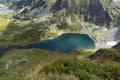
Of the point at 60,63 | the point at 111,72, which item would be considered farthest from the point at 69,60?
the point at 111,72

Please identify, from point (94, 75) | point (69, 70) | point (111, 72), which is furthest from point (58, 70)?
point (111, 72)

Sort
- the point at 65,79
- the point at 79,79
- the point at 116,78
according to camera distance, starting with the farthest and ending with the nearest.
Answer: the point at 116,78 → the point at 79,79 → the point at 65,79

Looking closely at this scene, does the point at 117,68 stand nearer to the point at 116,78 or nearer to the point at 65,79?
the point at 116,78

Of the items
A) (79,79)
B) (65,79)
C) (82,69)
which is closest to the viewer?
(65,79)

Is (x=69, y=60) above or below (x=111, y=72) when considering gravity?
above

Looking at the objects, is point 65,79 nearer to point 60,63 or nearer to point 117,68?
point 60,63

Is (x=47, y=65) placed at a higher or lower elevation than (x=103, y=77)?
higher

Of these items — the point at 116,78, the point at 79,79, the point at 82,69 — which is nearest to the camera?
the point at 79,79

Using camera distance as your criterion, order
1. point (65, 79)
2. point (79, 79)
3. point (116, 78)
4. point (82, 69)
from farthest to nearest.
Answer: point (116, 78) → point (82, 69) → point (79, 79) → point (65, 79)

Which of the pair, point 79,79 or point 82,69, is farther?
point 82,69
